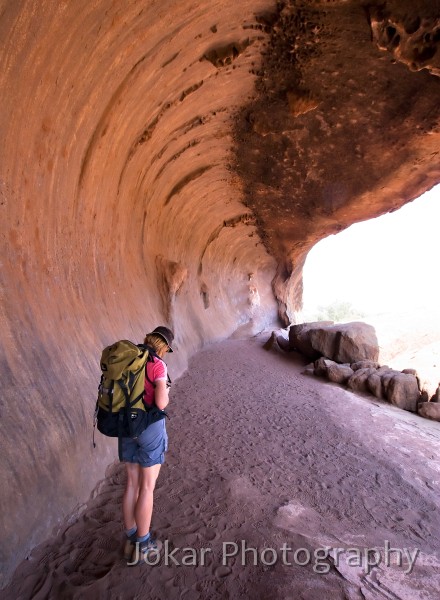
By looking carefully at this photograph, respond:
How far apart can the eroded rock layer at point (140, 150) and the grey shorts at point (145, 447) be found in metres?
0.92

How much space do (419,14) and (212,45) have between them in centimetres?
256

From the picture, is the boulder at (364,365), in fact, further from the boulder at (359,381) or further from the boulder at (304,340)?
the boulder at (304,340)

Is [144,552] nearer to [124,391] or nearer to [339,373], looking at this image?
[124,391]

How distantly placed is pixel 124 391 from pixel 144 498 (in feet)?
2.72

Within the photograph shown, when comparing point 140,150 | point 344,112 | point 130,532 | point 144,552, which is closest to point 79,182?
point 140,150

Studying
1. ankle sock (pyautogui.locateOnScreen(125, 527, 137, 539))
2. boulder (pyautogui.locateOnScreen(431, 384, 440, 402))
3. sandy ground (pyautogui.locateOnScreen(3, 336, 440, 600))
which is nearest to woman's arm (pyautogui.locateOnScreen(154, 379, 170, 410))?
ankle sock (pyautogui.locateOnScreen(125, 527, 137, 539))

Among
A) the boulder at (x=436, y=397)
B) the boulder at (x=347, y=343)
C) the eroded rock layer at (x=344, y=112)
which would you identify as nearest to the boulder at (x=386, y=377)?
the boulder at (x=436, y=397)

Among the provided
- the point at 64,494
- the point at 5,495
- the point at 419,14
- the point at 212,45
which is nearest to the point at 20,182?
the point at 5,495

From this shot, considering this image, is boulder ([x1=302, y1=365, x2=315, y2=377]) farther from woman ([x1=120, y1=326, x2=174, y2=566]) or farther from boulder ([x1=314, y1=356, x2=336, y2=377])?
woman ([x1=120, y1=326, x2=174, y2=566])

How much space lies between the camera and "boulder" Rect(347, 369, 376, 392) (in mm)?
7047

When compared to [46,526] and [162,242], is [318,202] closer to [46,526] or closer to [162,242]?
[162,242]

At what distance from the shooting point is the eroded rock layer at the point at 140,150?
293cm

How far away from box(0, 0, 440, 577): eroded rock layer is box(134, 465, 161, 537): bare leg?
0.82 meters

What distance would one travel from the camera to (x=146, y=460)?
2.37 meters
